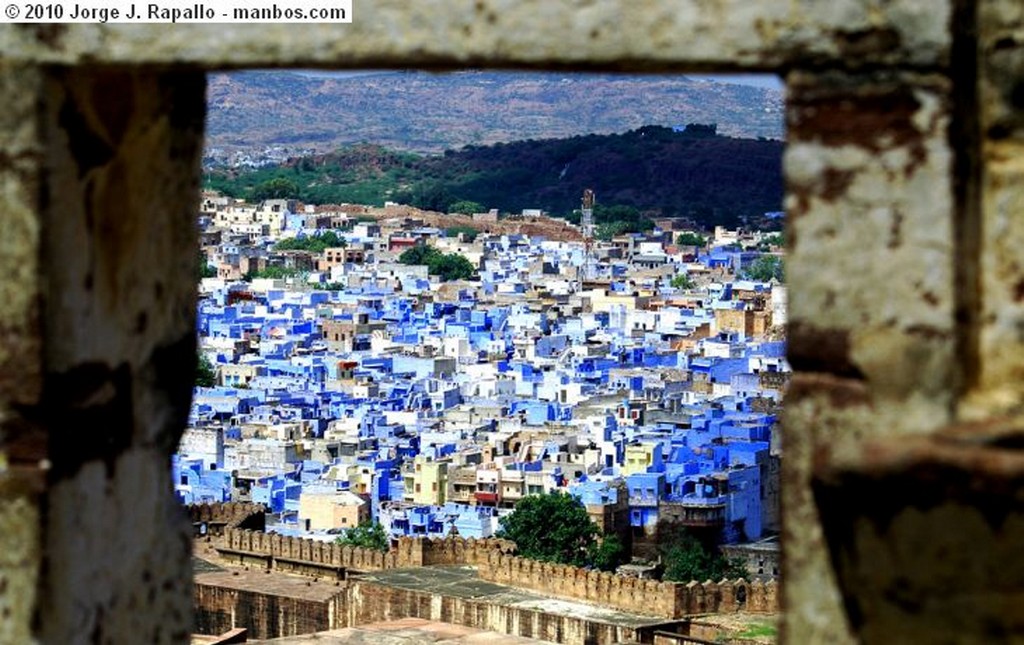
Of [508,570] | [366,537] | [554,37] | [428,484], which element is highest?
[554,37]

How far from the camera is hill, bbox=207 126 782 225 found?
74.9m

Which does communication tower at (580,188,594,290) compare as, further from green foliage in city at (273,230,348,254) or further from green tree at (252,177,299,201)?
green tree at (252,177,299,201)

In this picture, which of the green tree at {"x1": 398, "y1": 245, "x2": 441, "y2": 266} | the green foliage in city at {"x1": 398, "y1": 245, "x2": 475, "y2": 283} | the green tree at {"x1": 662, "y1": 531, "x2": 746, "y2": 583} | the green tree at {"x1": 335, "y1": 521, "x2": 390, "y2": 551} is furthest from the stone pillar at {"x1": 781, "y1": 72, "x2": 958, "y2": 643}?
the green tree at {"x1": 398, "y1": 245, "x2": 441, "y2": 266}

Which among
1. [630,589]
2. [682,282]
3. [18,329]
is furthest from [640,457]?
[18,329]

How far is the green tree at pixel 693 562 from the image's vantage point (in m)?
22.6

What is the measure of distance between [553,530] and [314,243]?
39578 mm

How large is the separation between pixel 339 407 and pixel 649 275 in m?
22.4

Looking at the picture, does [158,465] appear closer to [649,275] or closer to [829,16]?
[829,16]

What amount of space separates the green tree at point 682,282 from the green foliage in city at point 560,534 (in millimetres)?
28668

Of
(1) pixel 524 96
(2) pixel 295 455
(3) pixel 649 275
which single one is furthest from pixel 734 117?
(2) pixel 295 455

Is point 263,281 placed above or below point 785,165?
above

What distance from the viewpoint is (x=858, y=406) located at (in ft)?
4.09

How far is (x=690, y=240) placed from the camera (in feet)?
208

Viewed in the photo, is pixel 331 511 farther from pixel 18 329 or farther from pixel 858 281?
pixel 858 281
